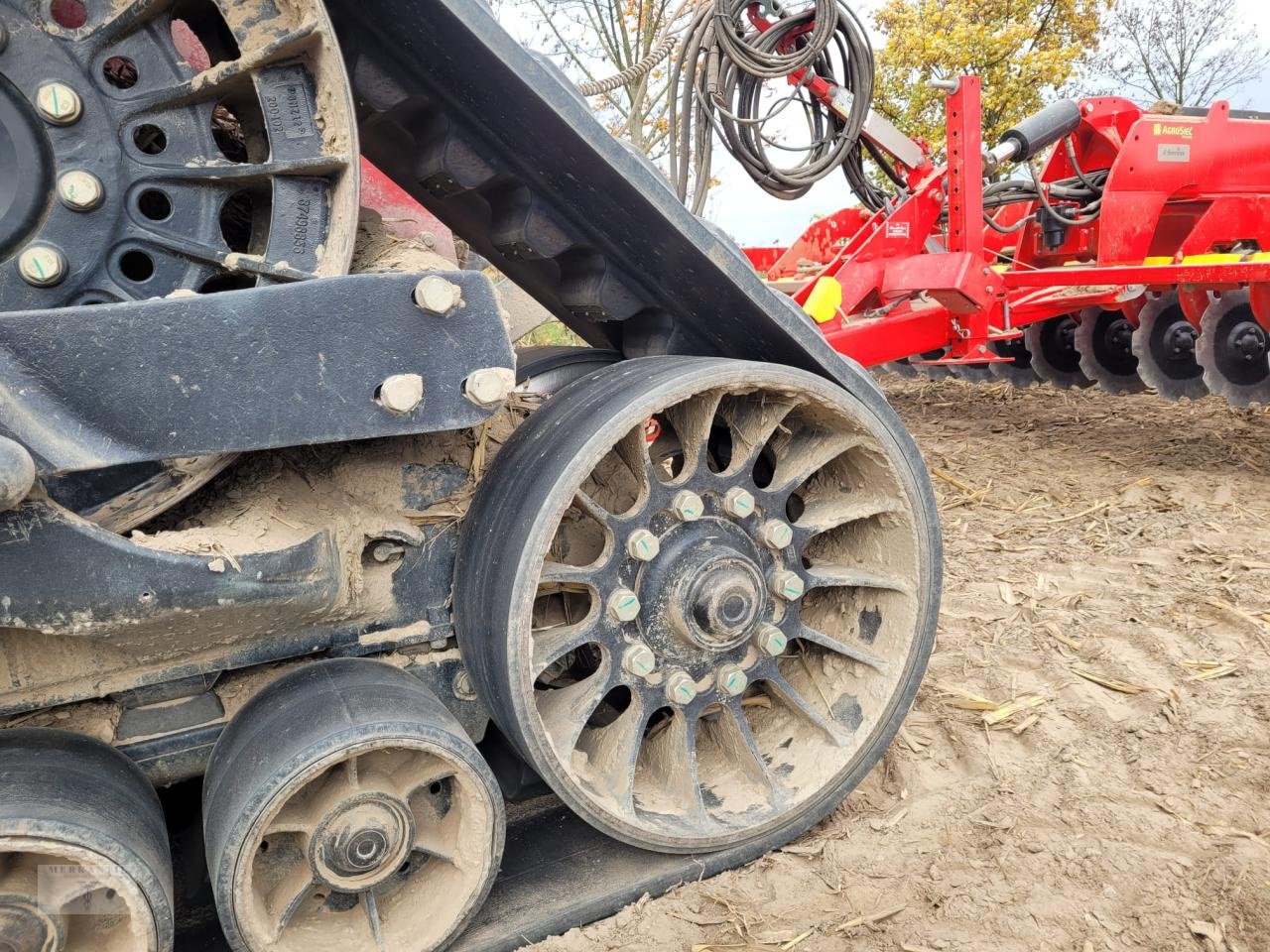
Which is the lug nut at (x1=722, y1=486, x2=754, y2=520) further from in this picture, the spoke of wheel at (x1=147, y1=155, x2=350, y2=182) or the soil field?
the spoke of wheel at (x1=147, y1=155, x2=350, y2=182)

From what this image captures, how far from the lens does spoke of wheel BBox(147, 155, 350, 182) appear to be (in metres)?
1.53

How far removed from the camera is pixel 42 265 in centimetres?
149

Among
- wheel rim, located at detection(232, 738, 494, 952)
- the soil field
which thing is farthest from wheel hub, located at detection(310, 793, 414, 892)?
the soil field

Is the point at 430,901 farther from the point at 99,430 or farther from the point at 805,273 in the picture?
the point at 805,273

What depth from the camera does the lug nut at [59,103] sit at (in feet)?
4.68

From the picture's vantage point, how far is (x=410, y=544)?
196 centimetres

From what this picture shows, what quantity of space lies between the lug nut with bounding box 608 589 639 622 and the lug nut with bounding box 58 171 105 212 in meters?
1.14

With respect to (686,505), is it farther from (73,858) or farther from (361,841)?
(73,858)

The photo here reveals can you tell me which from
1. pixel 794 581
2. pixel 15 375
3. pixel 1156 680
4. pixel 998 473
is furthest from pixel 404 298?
pixel 998 473

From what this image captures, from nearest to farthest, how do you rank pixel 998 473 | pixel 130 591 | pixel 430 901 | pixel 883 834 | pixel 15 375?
pixel 15 375, pixel 130 591, pixel 430 901, pixel 883 834, pixel 998 473

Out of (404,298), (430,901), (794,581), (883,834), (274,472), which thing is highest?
(404,298)

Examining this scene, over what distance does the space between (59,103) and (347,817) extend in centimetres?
124

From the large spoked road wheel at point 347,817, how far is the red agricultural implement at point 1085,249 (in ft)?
11.7

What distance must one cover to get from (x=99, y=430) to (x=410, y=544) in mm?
676
